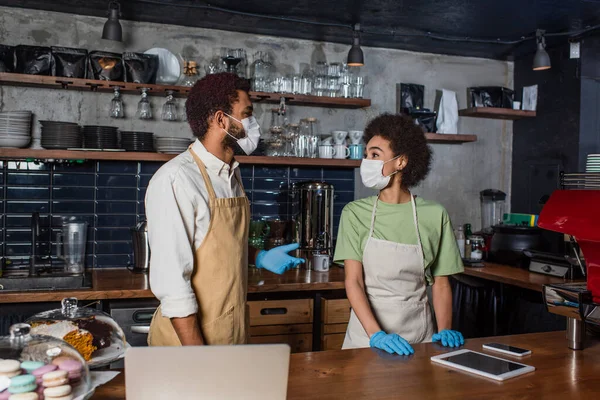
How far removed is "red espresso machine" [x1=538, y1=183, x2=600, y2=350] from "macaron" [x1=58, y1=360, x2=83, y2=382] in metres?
1.55

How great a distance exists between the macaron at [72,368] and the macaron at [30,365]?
0.05 metres

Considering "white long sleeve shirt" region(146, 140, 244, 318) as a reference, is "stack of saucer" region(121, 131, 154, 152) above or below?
above

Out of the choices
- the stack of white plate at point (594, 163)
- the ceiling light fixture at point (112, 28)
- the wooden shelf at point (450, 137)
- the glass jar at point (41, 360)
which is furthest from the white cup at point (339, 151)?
the glass jar at point (41, 360)

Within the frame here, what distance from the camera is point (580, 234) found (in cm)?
210

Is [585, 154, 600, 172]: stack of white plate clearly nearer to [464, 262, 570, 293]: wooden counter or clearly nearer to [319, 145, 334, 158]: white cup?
[464, 262, 570, 293]: wooden counter

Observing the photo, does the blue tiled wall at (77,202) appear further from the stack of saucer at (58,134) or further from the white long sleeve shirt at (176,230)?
the white long sleeve shirt at (176,230)

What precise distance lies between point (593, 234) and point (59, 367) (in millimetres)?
1644

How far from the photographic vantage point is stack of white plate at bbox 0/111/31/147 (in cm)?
391

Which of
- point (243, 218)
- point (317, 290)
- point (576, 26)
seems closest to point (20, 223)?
point (317, 290)

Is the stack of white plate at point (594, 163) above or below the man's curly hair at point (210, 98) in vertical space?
below

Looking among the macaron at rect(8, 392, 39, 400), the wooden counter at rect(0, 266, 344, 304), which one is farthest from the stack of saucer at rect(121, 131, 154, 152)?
the macaron at rect(8, 392, 39, 400)

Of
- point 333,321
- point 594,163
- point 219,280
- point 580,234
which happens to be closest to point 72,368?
point 219,280

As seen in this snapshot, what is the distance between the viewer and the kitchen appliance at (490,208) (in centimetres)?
541

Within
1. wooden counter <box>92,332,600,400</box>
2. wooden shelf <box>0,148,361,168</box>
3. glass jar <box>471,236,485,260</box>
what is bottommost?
wooden counter <box>92,332,600,400</box>
